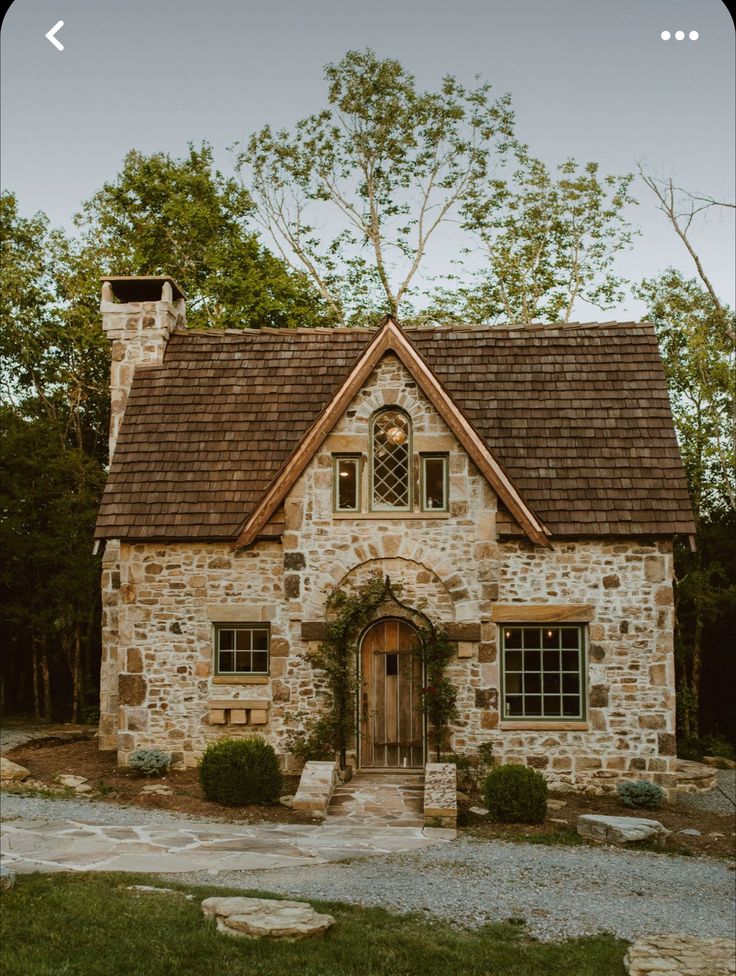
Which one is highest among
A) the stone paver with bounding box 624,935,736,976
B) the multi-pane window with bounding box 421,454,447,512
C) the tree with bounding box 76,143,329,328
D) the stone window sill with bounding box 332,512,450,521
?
the tree with bounding box 76,143,329,328

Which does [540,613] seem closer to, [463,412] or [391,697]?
[391,697]

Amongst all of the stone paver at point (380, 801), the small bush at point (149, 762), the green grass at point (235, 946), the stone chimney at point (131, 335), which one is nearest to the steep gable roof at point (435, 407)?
the small bush at point (149, 762)

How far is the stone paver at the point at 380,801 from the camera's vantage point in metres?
12.8

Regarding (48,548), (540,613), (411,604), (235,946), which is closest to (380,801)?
(411,604)

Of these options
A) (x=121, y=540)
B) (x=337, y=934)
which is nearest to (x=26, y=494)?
(x=121, y=540)

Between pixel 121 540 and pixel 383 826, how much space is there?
21.3ft

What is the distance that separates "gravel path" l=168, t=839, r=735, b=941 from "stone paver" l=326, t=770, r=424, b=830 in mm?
1470

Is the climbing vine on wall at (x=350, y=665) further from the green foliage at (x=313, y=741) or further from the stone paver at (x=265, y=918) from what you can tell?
the stone paver at (x=265, y=918)

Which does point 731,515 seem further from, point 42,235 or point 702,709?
point 42,235

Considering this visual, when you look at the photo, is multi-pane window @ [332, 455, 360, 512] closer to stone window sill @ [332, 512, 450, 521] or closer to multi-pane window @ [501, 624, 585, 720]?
stone window sill @ [332, 512, 450, 521]

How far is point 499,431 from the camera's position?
16562mm

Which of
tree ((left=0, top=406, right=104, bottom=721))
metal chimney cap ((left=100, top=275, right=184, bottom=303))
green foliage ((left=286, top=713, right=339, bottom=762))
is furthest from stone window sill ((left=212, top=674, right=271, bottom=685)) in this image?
tree ((left=0, top=406, right=104, bottom=721))

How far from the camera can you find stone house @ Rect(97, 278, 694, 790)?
1522 centimetres

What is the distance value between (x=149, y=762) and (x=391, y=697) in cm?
385
